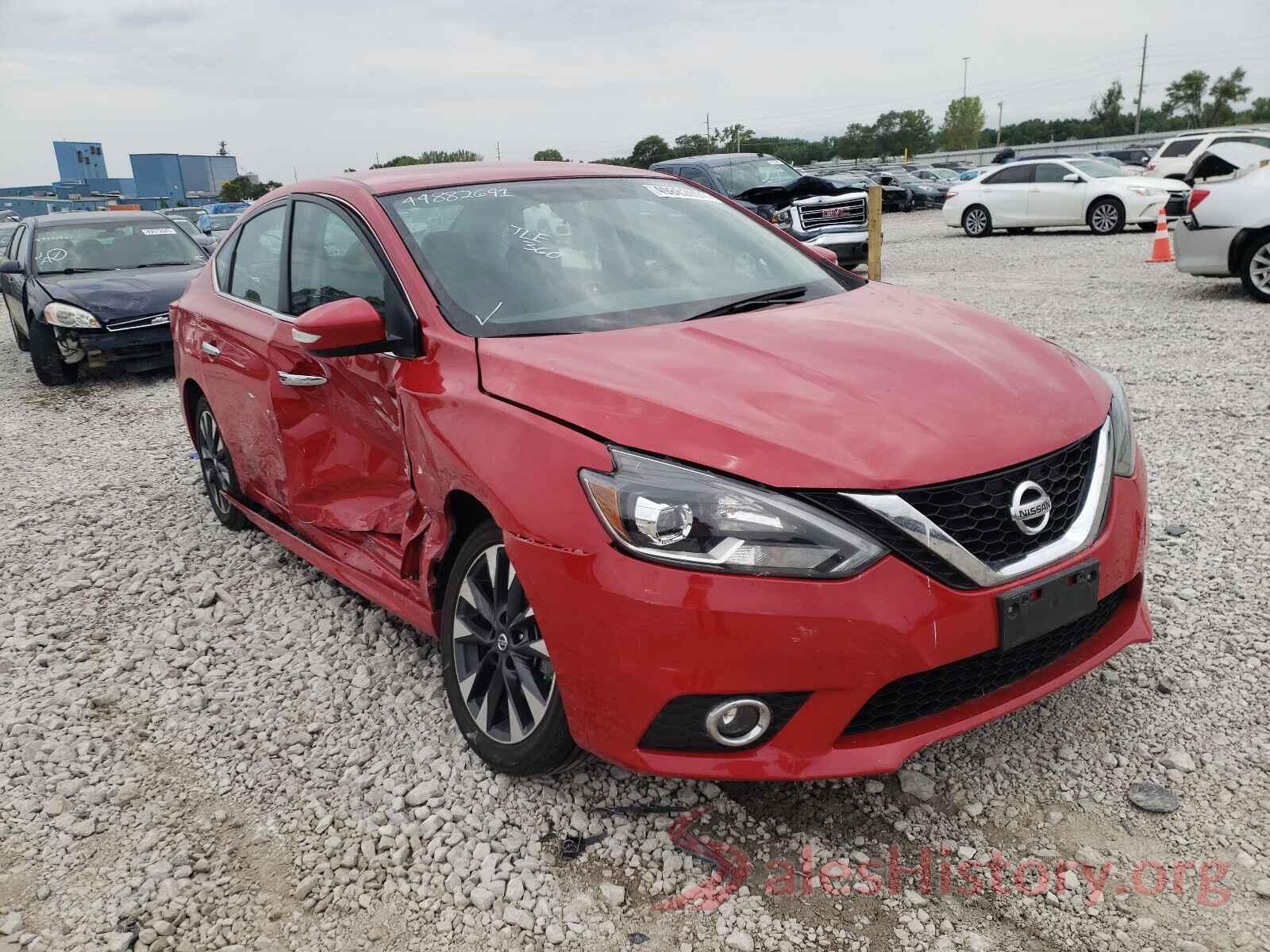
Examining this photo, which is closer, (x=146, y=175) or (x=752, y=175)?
(x=752, y=175)

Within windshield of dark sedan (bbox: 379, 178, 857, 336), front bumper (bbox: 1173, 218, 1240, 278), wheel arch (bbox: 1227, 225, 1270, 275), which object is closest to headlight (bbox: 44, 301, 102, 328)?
windshield of dark sedan (bbox: 379, 178, 857, 336)

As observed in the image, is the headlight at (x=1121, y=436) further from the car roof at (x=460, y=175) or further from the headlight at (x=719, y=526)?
the car roof at (x=460, y=175)

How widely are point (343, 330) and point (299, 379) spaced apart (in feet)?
2.58

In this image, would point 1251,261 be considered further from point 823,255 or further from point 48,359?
point 48,359

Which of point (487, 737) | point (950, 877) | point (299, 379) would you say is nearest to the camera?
point (950, 877)

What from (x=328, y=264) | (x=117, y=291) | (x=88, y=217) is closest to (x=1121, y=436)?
(x=328, y=264)

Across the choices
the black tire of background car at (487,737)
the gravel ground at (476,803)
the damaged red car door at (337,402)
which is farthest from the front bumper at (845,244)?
the black tire of background car at (487,737)

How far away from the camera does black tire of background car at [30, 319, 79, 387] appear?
30.4 feet

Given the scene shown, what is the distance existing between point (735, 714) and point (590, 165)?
8.26ft

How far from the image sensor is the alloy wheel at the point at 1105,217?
17.8 m

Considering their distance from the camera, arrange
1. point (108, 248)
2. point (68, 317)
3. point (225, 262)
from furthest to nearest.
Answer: point (108, 248) → point (68, 317) → point (225, 262)

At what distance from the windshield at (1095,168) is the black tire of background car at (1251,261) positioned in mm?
9808

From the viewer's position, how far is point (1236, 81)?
3091 inches

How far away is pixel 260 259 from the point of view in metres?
4.20
